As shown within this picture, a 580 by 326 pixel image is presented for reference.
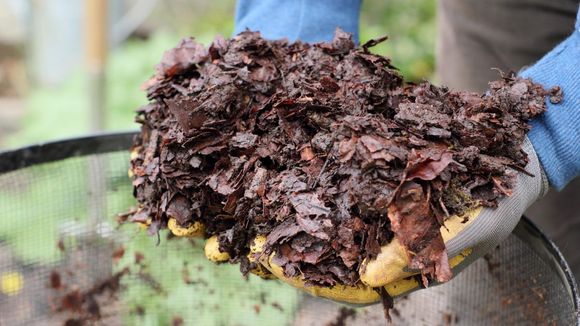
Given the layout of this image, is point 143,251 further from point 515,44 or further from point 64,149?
point 515,44

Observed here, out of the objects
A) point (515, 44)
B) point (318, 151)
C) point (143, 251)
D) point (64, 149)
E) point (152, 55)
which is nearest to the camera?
point (318, 151)

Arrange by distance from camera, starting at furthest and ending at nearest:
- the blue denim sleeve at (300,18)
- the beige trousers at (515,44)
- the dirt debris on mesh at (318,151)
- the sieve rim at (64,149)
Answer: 1. the beige trousers at (515,44)
2. the blue denim sleeve at (300,18)
3. the sieve rim at (64,149)
4. the dirt debris on mesh at (318,151)

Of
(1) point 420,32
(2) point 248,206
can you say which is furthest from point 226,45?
(1) point 420,32

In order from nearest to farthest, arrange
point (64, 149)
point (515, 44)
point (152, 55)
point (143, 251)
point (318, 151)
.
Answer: point (318, 151) < point (64, 149) < point (143, 251) < point (515, 44) < point (152, 55)

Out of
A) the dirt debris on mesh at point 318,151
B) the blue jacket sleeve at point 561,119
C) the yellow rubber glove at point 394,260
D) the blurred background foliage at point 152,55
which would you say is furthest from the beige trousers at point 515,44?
the blurred background foliage at point 152,55

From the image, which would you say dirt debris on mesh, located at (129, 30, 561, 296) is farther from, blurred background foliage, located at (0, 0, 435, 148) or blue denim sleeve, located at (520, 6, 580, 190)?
blurred background foliage, located at (0, 0, 435, 148)

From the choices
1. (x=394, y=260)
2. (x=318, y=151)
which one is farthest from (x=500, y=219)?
(x=318, y=151)

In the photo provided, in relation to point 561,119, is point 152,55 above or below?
below

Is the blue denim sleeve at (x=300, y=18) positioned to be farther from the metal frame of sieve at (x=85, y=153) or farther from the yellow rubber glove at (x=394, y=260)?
the yellow rubber glove at (x=394, y=260)
